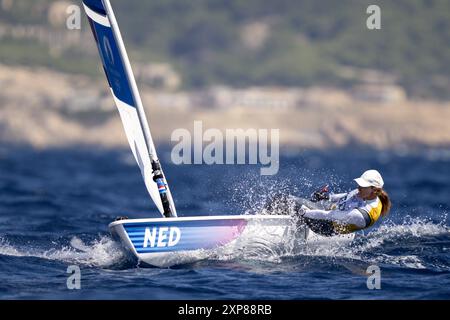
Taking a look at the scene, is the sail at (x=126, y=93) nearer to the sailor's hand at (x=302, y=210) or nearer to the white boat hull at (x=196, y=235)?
the white boat hull at (x=196, y=235)

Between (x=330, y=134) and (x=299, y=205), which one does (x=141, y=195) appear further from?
(x=330, y=134)

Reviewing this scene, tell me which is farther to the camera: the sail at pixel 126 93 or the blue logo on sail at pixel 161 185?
the sail at pixel 126 93

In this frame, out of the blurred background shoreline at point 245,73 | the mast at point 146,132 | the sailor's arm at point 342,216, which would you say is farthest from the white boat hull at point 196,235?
the blurred background shoreline at point 245,73

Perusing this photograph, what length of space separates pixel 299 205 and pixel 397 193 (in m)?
13.3

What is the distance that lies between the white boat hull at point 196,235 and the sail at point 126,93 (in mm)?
829

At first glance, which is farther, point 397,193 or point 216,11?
point 216,11

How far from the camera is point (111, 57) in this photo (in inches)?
473

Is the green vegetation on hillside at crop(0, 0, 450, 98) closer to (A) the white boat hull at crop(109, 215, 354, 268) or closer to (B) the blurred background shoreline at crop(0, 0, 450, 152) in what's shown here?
(B) the blurred background shoreline at crop(0, 0, 450, 152)

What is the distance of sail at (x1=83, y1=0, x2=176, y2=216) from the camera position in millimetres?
11734

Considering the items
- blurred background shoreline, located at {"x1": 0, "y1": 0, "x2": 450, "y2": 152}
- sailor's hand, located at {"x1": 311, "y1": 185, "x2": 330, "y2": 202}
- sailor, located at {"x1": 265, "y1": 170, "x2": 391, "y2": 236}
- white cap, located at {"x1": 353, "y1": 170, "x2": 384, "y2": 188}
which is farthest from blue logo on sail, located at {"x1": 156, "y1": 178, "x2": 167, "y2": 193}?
blurred background shoreline, located at {"x1": 0, "y1": 0, "x2": 450, "y2": 152}

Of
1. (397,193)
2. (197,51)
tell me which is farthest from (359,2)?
(397,193)

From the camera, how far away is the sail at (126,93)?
11.7 meters

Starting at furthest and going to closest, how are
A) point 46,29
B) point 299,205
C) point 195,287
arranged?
1. point 46,29
2. point 299,205
3. point 195,287

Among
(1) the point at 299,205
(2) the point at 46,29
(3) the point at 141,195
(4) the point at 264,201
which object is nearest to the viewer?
(1) the point at 299,205
